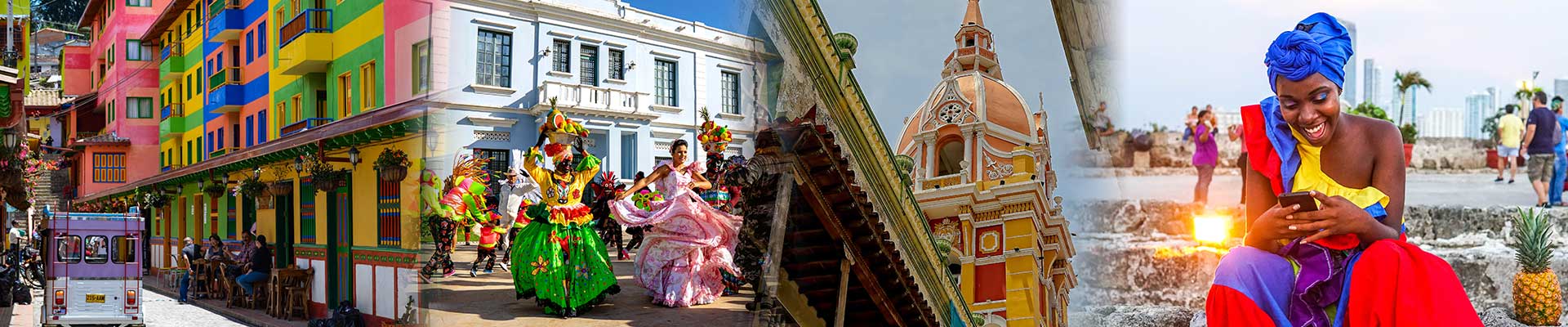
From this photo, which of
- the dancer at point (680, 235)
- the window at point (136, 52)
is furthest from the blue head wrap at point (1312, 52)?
the window at point (136, 52)

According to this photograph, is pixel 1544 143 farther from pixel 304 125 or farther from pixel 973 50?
pixel 304 125

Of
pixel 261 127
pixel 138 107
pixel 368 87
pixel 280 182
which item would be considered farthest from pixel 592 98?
pixel 138 107

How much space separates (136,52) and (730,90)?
23.7 ft

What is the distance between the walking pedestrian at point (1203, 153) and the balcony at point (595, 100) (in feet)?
8.98

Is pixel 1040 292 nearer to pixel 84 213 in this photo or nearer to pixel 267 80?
pixel 267 80

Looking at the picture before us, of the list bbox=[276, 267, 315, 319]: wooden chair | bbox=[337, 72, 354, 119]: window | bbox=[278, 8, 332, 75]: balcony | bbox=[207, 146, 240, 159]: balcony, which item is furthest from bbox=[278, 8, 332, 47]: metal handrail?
bbox=[207, 146, 240, 159]: balcony

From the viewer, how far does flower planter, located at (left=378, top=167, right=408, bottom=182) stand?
2837mm

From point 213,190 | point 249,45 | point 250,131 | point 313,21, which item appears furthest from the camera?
point 213,190

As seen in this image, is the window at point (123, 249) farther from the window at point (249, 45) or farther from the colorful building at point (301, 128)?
the window at point (249, 45)

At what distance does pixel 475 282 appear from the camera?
1683mm

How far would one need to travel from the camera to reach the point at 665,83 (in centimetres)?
135

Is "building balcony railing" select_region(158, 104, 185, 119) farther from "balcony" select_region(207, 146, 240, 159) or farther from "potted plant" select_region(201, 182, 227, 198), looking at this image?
"balcony" select_region(207, 146, 240, 159)

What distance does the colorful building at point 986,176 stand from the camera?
1.61 m

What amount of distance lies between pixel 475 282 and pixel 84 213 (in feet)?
23.7
